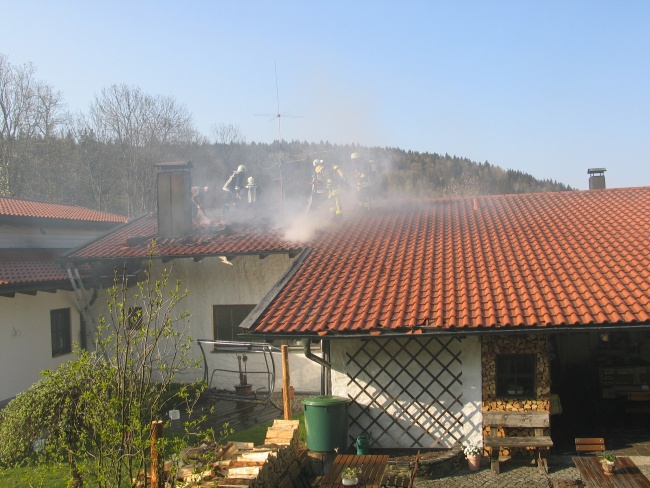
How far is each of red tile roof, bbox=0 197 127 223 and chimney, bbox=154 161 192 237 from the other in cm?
487

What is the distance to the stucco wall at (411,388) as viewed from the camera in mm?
9953

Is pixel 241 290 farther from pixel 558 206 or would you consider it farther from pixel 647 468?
pixel 647 468

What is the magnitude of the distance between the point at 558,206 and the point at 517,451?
7680mm

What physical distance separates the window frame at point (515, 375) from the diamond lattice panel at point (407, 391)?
2.12ft

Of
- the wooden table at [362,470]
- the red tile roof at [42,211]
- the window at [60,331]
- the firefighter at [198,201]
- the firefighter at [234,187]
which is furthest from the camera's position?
the firefighter at [234,187]

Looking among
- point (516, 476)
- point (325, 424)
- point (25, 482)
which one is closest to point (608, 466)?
point (516, 476)

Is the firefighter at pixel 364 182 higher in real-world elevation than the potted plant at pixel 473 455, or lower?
higher

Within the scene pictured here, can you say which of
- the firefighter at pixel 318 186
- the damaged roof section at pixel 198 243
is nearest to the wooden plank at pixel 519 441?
the damaged roof section at pixel 198 243

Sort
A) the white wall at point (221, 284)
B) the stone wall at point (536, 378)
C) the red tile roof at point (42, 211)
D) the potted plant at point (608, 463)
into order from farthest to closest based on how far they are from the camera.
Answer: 1. the red tile roof at point (42, 211)
2. the white wall at point (221, 284)
3. the stone wall at point (536, 378)
4. the potted plant at point (608, 463)

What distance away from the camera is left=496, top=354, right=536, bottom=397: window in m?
9.86

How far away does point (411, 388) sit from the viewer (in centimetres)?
1019

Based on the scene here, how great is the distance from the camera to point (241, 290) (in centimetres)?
1549

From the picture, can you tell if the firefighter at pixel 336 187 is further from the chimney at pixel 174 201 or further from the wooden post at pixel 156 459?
the wooden post at pixel 156 459

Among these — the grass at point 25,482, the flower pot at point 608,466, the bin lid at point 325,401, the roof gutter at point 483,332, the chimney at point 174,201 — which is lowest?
the grass at point 25,482
